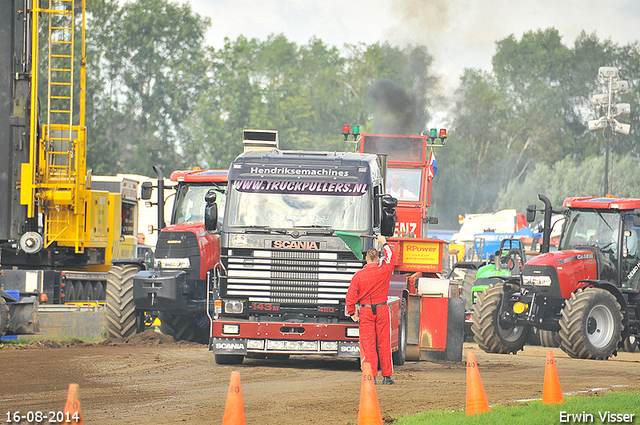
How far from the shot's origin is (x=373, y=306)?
1209cm

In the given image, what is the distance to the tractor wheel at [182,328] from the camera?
1739 cm

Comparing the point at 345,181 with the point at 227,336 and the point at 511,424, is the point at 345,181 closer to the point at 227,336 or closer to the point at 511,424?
the point at 227,336

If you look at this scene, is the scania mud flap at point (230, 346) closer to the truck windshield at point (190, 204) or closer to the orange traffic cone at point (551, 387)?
the truck windshield at point (190, 204)

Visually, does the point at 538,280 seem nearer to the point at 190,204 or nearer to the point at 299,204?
the point at 299,204

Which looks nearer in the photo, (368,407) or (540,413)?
(368,407)

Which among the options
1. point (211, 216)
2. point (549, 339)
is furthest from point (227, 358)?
point (549, 339)

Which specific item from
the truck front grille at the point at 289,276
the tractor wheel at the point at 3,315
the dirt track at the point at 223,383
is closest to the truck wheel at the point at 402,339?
the dirt track at the point at 223,383

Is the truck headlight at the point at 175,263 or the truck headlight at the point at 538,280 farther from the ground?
the truck headlight at the point at 175,263

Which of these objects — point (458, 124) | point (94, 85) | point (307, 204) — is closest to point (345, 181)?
point (307, 204)

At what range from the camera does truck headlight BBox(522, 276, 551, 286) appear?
58.9ft

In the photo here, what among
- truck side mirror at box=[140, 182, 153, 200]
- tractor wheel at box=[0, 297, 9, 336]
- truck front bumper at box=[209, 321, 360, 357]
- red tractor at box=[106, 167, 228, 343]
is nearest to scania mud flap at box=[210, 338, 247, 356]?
truck front bumper at box=[209, 321, 360, 357]

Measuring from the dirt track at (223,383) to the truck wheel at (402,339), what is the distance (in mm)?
227

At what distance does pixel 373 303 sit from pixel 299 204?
233 centimetres

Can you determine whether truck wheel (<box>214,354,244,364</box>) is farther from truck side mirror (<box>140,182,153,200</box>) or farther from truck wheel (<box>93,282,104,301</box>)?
truck wheel (<box>93,282,104,301</box>)
